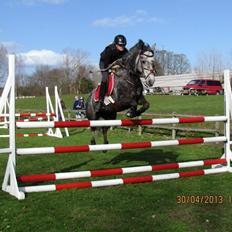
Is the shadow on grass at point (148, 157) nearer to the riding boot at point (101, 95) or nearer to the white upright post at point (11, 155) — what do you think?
the riding boot at point (101, 95)

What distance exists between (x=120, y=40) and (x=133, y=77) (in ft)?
3.07

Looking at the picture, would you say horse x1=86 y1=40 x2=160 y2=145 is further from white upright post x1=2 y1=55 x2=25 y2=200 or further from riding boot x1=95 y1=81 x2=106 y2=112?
white upright post x1=2 y1=55 x2=25 y2=200

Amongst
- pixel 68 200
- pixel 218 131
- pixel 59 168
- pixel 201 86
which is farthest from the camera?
pixel 201 86

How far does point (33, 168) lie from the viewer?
874cm

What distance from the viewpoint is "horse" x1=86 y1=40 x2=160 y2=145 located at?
281 inches

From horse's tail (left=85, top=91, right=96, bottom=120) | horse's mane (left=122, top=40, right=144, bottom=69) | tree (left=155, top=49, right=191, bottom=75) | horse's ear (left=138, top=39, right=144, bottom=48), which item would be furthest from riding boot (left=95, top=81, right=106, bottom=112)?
tree (left=155, top=49, right=191, bottom=75)

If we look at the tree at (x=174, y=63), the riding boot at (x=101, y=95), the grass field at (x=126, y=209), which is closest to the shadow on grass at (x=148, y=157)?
the riding boot at (x=101, y=95)

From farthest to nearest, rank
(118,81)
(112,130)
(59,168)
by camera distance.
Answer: (112,130) → (59,168) → (118,81)

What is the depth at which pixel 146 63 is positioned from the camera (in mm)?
7129

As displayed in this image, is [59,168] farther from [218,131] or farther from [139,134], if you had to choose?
[139,134]

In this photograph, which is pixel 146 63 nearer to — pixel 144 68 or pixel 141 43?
pixel 144 68

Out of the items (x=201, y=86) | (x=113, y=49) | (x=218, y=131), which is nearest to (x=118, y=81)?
(x=113, y=49)

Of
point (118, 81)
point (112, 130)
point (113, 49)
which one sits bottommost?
point (112, 130)

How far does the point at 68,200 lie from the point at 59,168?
9.24 feet
